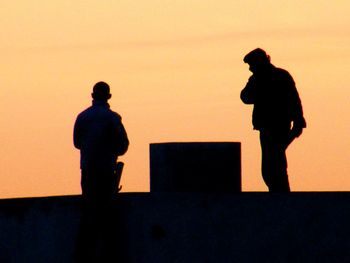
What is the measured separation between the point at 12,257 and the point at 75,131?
1.96 metres

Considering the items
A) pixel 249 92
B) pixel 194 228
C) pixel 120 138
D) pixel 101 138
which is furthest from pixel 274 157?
pixel 101 138

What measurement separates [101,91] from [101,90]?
1 centimetres

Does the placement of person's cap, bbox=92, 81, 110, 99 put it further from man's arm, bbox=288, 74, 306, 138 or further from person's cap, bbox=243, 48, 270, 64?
man's arm, bbox=288, 74, 306, 138

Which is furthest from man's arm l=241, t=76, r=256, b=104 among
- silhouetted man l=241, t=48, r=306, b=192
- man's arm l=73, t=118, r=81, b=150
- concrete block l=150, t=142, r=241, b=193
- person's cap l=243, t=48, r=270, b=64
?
man's arm l=73, t=118, r=81, b=150

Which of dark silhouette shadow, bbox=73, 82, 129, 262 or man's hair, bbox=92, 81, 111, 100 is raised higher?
man's hair, bbox=92, 81, 111, 100

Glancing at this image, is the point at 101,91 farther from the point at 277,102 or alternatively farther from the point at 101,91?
the point at 277,102

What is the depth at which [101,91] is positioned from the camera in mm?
15398

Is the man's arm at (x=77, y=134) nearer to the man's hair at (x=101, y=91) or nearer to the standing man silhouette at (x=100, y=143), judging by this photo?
the standing man silhouette at (x=100, y=143)

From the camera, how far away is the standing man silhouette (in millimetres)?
15406

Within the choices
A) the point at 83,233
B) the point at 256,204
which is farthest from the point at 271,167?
the point at 83,233

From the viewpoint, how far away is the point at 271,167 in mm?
16125

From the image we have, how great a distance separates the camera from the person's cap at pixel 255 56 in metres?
Answer: 15.9

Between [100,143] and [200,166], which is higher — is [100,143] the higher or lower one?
the lower one

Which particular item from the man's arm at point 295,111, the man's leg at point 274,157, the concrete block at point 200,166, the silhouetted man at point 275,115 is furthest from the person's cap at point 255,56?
the concrete block at point 200,166
